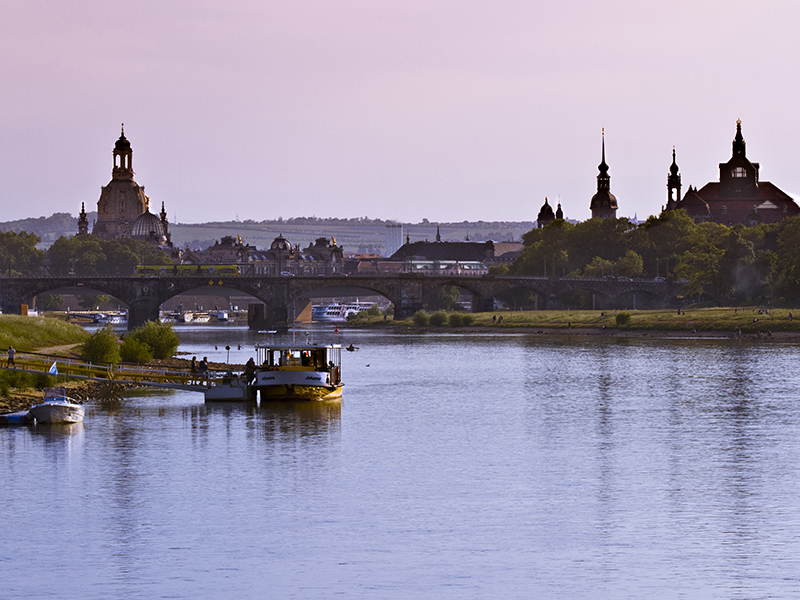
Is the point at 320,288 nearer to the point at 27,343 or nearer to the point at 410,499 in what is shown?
the point at 27,343

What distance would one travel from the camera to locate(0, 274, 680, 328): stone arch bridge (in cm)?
18250

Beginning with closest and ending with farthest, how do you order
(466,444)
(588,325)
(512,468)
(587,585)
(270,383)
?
(587,585), (512,468), (466,444), (270,383), (588,325)

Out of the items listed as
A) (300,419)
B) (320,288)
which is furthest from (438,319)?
(300,419)

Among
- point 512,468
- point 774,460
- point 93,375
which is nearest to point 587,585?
point 512,468

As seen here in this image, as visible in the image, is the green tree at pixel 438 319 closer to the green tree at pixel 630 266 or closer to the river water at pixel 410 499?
the green tree at pixel 630 266

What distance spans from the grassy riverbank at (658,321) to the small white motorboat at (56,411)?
8988 centimetres

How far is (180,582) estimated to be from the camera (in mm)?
30141

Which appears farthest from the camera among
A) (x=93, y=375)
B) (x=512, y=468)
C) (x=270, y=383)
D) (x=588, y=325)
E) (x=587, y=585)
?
(x=588, y=325)

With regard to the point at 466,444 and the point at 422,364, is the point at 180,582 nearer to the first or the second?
the point at 466,444

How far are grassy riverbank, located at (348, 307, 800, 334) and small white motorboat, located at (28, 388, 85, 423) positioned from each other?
89876 millimetres

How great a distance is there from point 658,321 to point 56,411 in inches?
4141

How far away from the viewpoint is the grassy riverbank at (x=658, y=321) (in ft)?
445

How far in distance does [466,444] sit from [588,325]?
106 meters

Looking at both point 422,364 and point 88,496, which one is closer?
Answer: point 88,496
